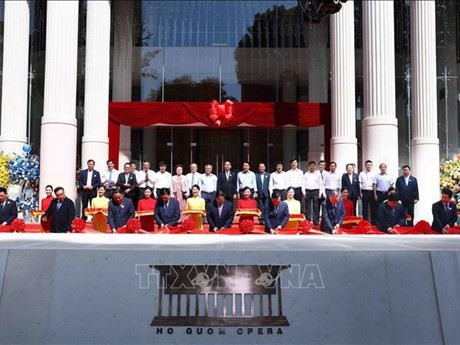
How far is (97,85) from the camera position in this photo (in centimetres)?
1880

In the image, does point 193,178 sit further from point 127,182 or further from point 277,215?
point 277,215

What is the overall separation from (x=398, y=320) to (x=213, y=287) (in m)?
1.67

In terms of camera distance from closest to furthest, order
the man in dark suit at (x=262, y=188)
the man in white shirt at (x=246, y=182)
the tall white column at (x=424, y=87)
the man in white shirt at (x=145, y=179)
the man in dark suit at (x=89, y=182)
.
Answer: the man in white shirt at (x=246, y=182) → the man in dark suit at (x=89, y=182) → the man in dark suit at (x=262, y=188) → the man in white shirt at (x=145, y=179) → the tall white column at (x=424, y=87)

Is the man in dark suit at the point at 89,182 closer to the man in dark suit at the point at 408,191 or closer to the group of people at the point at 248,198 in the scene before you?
the group of people at the point at 248,198

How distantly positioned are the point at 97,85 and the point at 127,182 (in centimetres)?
570

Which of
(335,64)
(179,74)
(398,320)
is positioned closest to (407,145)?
(335,64)

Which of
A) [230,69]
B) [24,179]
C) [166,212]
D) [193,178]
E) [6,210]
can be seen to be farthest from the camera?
[230,69]

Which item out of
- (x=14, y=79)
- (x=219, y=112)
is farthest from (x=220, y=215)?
(x=14, y=79)

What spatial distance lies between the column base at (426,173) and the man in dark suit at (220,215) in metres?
8.01

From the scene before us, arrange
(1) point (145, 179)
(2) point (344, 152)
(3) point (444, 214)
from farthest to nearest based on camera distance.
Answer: (2) point (344, 152), (1) point (145, 179), (3) point (444, 214)

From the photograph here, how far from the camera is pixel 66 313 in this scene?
4.45 m

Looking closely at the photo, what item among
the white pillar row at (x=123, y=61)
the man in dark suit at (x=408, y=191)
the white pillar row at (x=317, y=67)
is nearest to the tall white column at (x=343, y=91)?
the white pillar row at (x=317, y=67)

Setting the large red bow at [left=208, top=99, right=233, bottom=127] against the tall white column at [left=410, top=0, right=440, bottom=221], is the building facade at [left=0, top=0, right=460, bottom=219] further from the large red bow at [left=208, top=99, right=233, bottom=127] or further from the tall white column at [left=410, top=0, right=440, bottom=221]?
the large red bow at [left=208, top=99, right=233, bottom=127]

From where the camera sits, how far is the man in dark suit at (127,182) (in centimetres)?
1465
